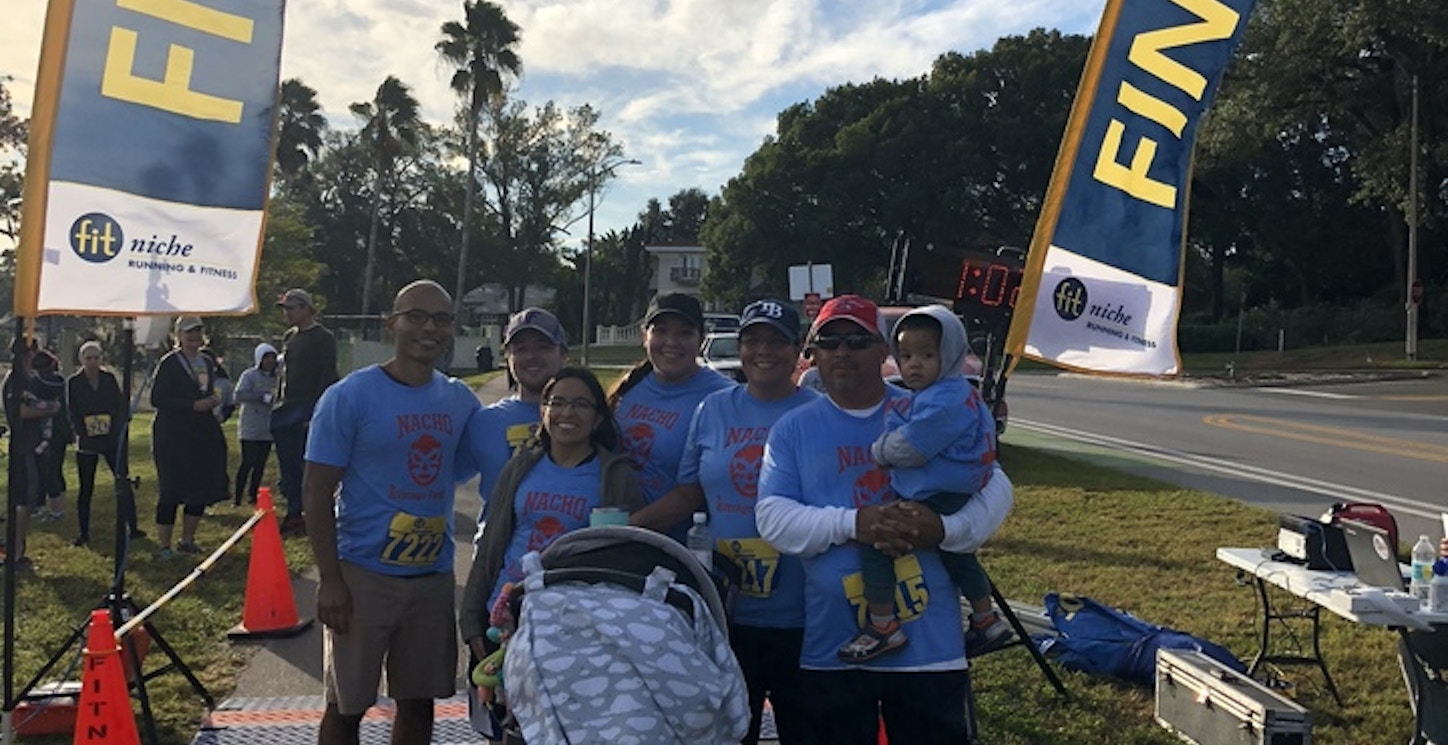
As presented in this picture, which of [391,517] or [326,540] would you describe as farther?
[391,517]

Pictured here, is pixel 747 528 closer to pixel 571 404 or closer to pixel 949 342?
pixel 571 404

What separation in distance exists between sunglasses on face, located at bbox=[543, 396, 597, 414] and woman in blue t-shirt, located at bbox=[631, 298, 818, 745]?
370mm

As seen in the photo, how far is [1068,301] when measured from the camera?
→ 5.07 meters

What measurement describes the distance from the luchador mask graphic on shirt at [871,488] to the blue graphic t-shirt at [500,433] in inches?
50.3

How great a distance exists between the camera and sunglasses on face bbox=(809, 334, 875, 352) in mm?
3395

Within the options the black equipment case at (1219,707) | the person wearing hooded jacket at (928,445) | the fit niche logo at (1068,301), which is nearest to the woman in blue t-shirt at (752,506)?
the person wearing hooded jacket at (928,445)

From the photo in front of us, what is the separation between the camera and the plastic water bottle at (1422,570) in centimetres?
478

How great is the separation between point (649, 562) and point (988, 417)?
44.0 inches

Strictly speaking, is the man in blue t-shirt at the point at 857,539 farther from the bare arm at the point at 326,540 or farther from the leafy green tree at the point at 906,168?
the leafy green tree at the point at 906,168

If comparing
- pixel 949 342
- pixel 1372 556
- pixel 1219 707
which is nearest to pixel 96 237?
pixel 949 342

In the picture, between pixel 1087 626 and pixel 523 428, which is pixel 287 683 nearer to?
pixel 523 428

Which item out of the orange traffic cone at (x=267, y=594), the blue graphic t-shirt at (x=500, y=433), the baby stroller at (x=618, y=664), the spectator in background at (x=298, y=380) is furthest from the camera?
the spectator in background at (x=298, y=380)

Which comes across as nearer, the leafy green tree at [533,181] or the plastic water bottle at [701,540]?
the plastic water bottle at [701,540]

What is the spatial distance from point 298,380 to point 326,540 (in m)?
6.20
